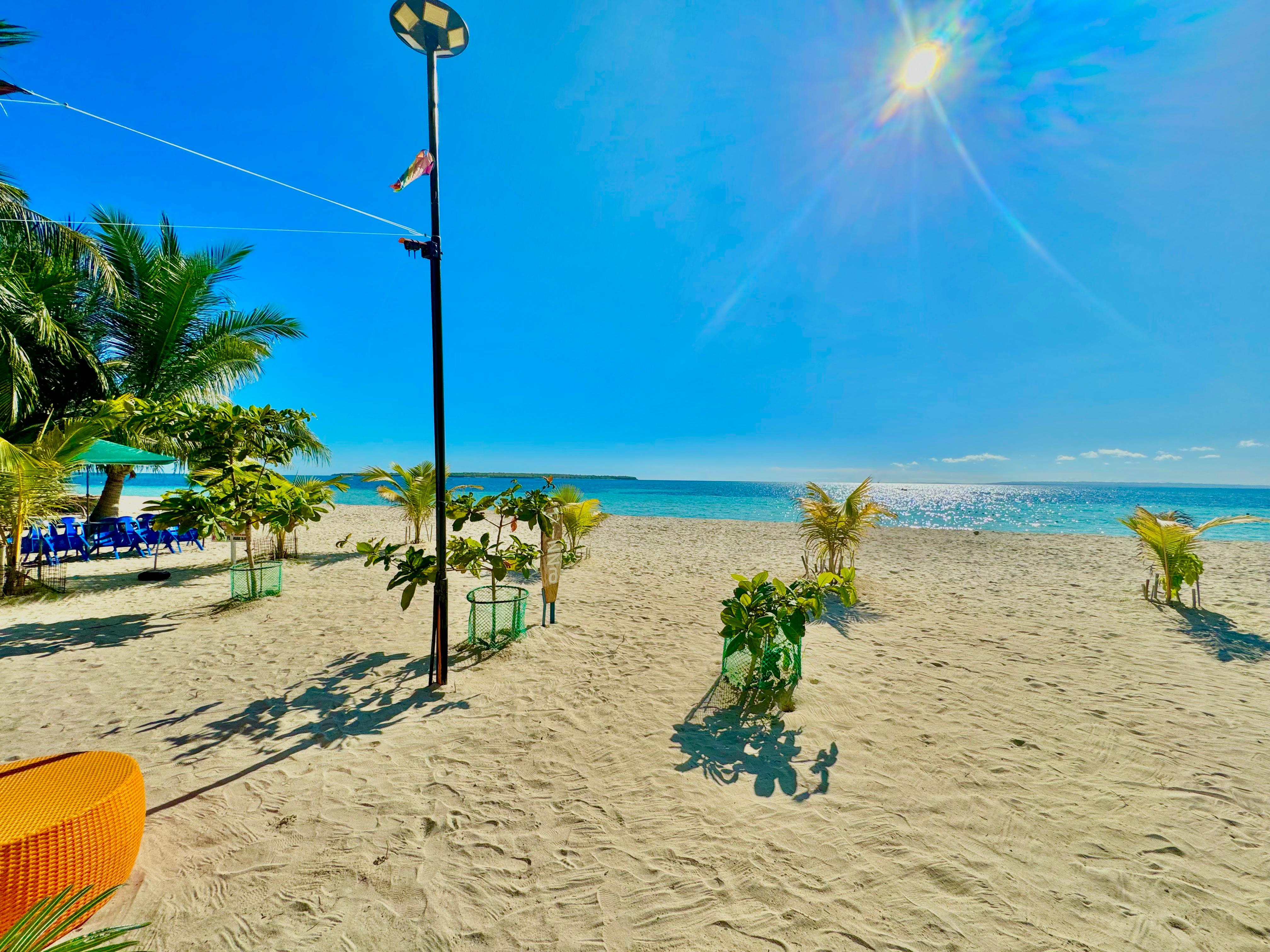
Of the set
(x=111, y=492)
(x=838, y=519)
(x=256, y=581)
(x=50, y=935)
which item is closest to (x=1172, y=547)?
(x=838, y=519)

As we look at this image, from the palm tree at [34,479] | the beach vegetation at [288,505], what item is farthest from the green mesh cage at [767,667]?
the palm tree at [34,479]

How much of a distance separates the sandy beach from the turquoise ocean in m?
2.17

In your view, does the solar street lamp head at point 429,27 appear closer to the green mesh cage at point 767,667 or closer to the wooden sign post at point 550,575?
the wooden sign post at point 550,575

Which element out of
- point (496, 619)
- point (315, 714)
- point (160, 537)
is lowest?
point (315, 714)

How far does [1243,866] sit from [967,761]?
114cm

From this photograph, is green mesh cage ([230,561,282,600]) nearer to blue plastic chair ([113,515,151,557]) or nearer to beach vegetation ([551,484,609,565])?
blue plastic chair ([113,515,151,557])

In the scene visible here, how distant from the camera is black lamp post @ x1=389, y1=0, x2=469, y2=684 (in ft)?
11.1

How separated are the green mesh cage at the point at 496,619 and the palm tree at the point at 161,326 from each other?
→ 10951 mm

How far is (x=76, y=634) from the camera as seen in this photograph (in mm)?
5152

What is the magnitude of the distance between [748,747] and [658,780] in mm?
763

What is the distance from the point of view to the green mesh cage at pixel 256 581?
6477 millimetres

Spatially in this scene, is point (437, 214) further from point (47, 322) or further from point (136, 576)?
point (47, 322)

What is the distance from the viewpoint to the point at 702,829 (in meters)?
2.57

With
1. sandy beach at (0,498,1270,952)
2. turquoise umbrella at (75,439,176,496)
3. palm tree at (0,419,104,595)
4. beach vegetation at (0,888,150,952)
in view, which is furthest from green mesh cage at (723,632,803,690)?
turquoise umbrella at (75,439,176,496)
